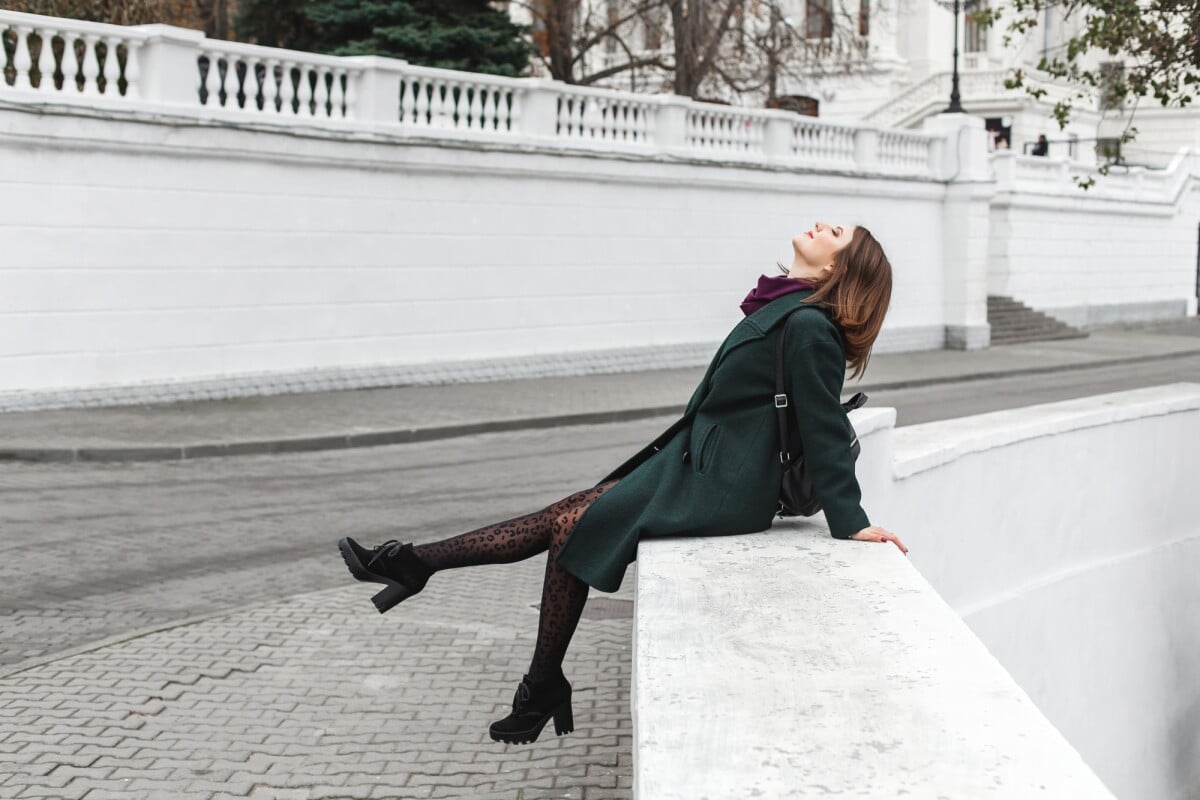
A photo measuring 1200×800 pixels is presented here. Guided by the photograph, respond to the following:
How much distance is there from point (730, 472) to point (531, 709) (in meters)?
1.02

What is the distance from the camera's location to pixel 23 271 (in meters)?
14.4

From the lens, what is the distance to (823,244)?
16.3 feet

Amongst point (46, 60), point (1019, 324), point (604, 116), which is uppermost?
point (604, 116)

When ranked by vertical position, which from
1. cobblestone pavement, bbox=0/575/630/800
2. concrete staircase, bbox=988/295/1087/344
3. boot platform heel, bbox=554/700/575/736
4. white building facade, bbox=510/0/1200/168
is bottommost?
cobblestone pavement, bbox=0/575/630/800

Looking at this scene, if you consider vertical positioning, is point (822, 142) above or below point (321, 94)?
above

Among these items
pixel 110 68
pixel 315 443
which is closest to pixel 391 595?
pixel 315 443

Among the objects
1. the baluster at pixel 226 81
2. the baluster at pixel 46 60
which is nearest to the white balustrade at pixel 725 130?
the baluster at pixel 226 81

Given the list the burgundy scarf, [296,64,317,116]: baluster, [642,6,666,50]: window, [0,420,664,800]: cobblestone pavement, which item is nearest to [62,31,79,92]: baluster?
[296,64,317,116]: baluster

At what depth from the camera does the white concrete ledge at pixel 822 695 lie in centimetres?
253

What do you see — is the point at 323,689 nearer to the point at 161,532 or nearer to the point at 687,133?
the point at 161,532

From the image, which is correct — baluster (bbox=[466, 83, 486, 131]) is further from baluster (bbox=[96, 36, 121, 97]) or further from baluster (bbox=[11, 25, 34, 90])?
baluster (bbox=[11, 25, 34, 90])

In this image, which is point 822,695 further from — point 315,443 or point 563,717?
point 315,443

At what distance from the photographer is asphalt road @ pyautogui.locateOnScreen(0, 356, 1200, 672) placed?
7.29m

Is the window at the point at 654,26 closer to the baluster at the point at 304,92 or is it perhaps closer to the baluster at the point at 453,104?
the baluster at the point at 453,104
